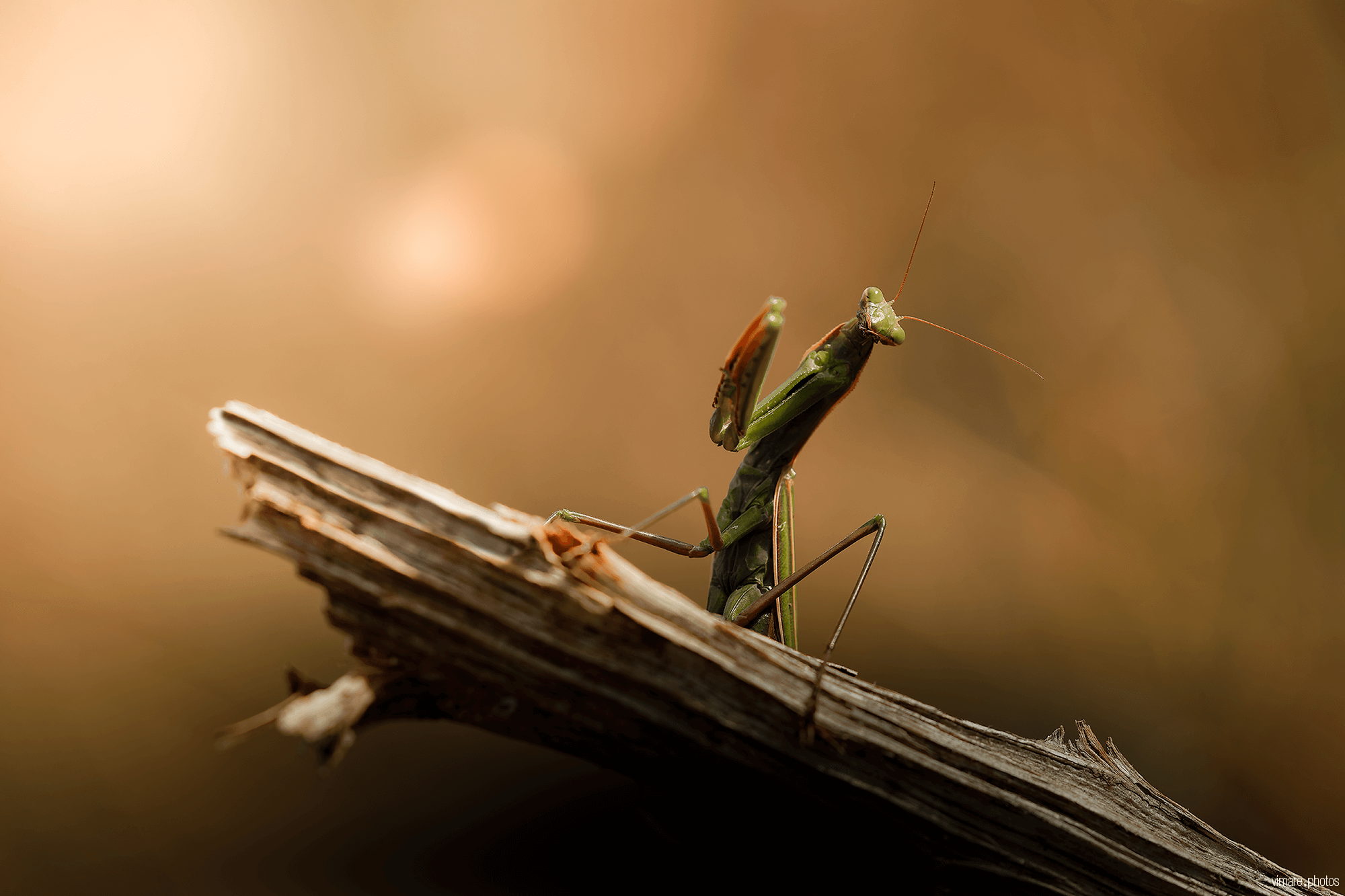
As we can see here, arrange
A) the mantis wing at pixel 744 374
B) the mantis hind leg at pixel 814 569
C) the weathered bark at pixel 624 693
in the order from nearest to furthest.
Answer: the weathered bark at pixel 624 693
the mantis wing at pixel 744 374
the mantis hind leg at pixel 814 569

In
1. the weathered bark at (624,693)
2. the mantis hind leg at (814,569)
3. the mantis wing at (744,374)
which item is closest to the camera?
the weathered bark at (624,693)

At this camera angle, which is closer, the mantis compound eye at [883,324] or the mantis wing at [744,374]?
the mantis wing at [744,374]

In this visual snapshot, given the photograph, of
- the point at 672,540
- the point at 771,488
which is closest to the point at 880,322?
the point at 771,488

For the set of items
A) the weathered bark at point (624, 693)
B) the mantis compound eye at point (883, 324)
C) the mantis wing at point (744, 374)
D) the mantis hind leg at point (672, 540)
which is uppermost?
the mantis compound eye at point (883, 324)

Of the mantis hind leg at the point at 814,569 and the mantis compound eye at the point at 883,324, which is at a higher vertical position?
the mantis compound eye at the point at 883,324

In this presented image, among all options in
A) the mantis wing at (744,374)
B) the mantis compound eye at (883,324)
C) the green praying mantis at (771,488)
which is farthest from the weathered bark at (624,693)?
the mantis compound eye at (883,324)

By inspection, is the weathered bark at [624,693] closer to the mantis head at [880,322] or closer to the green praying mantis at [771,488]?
the green praying mantis at [771,488]
